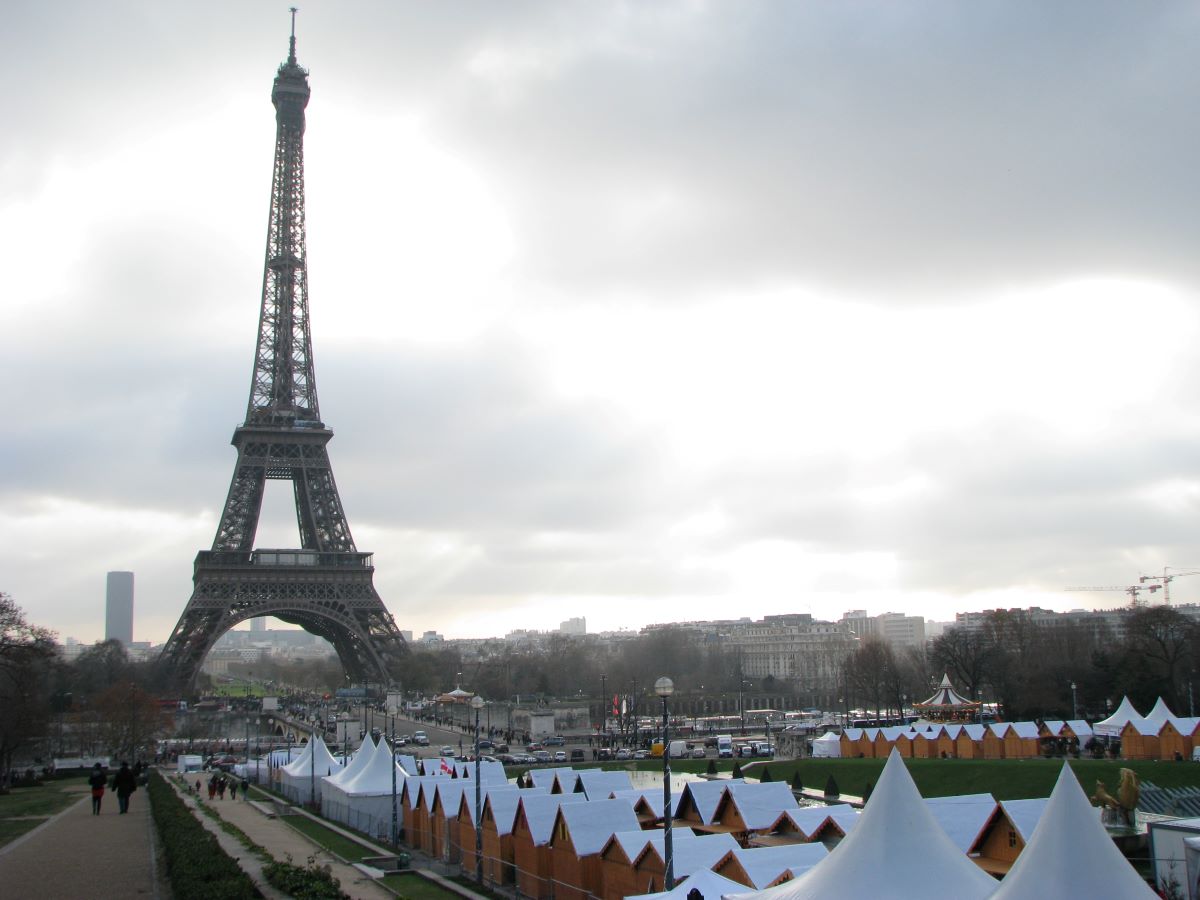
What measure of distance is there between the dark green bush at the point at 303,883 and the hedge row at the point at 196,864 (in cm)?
68

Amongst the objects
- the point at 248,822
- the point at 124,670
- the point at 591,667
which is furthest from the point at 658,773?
the point at 591,667

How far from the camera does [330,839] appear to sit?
33469 millimetres

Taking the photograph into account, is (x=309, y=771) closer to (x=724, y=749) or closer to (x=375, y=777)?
(x=375, y=777)

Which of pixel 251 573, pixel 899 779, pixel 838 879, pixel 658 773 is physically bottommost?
pixel 658 773

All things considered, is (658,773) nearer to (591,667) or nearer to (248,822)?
(248,822)

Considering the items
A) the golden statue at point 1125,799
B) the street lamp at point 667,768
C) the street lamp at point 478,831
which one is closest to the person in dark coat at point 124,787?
the street lamp at point 478,831

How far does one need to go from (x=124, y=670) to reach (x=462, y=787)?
367 ft

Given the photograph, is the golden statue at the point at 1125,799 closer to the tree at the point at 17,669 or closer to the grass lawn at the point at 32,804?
the grass lawn at the point at 32,804

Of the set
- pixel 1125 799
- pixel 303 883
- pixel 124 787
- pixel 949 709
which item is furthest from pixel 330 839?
pixel 949 709

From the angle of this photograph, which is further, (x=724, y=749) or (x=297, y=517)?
(x=297, y=517)

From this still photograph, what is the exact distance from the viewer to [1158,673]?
240 ft

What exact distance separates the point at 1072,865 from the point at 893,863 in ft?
8.14

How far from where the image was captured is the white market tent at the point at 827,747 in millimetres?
56500

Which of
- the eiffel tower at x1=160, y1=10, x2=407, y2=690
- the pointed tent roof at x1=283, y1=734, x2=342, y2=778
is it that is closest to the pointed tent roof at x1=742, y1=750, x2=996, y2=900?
the pointed tent roof at x1=283, y1=734, x2=342, y2=778
